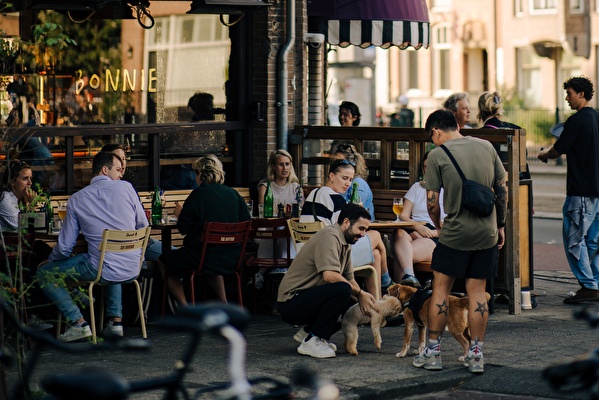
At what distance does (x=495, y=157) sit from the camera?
911 centimetres

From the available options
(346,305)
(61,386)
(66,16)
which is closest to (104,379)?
(61,386)

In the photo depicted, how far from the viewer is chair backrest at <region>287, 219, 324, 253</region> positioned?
11062 mm

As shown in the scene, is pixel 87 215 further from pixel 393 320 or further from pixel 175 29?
pixel 175 29

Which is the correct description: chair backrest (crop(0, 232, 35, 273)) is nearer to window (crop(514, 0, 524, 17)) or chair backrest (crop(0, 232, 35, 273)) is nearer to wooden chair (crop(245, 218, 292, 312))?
wooden chair (crop(245, 218, 292, 312))

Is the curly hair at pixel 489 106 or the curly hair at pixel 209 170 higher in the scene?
the curly hair at pixel 489 106

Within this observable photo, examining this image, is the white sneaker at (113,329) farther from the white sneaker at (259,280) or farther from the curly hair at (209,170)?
the white sneaker at (259,280)

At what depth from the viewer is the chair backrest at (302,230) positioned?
11062 millimetres

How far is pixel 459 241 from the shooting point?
29.1 ft

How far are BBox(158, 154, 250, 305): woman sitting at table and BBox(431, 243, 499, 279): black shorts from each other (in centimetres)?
247

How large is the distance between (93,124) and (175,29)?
1.58 meters

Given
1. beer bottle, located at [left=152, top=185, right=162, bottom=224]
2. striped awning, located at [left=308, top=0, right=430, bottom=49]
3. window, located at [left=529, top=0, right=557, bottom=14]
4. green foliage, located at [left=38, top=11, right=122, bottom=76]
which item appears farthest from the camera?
window, located at [left=529, top=0, right=557, bottom=14]

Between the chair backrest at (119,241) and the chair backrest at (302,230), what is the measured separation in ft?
5.13

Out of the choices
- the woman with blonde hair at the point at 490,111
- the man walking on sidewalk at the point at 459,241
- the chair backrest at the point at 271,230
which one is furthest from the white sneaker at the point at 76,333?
the woman with blonde hair at the point at 490,111

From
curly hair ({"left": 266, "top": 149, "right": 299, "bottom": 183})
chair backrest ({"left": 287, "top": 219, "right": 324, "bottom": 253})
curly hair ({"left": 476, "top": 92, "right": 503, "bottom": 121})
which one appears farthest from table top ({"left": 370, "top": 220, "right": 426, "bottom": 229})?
curly hair ({"left": 476, "top": 92, "right": 503, "bottom": 121})
